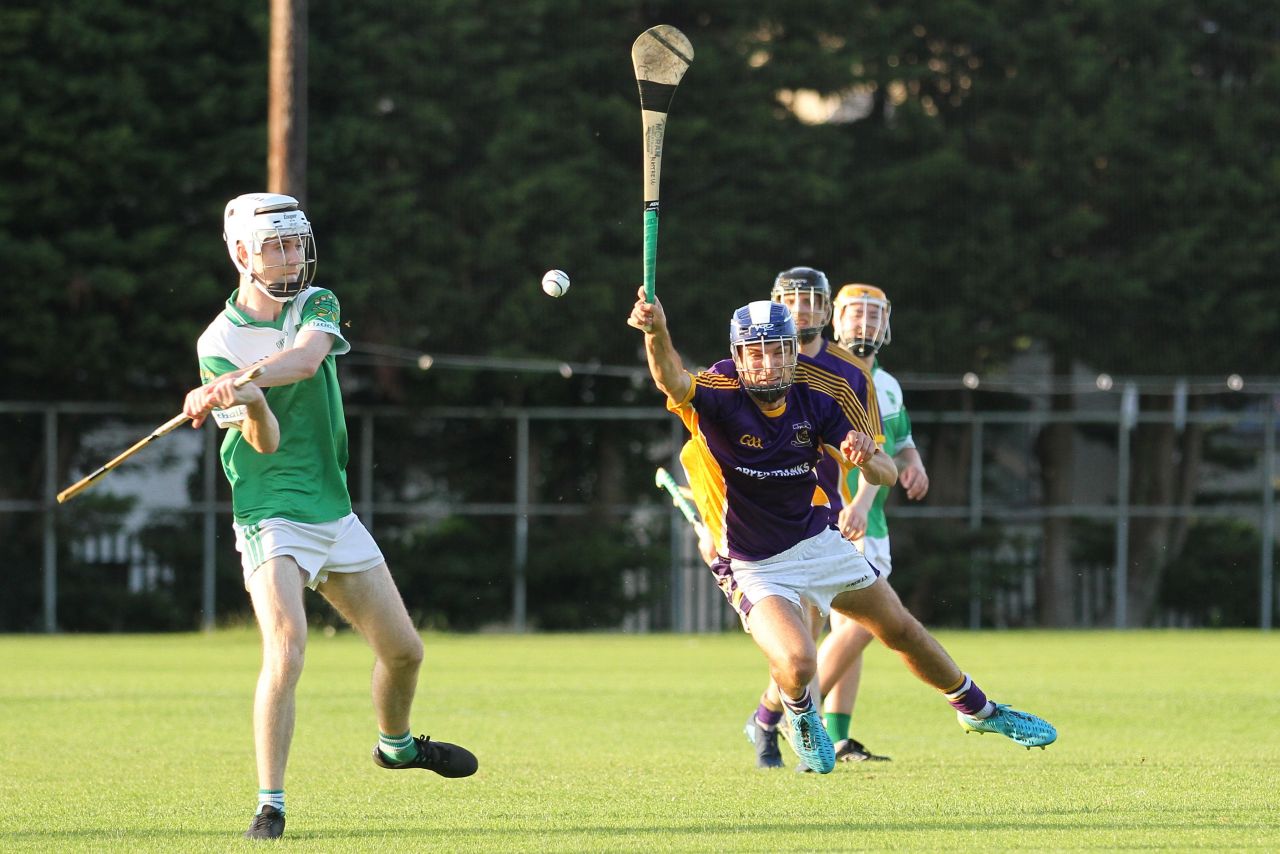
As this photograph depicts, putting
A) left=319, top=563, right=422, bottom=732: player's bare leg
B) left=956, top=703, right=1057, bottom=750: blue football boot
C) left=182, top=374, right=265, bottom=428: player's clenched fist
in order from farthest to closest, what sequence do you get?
left=956, top=703, right=1057, bottom=750: blue football boot < left=319, top=563, right=422, bottom=732: player's bare leg < left=182, top=374, right=265, bottom=428: player's clenched fist

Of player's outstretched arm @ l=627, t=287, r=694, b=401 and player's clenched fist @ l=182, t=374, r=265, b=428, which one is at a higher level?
player's outstretched arm @ l=627, t=287, r=694, b=401

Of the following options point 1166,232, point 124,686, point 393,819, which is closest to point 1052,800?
point 393,819

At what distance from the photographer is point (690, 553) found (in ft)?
90.6

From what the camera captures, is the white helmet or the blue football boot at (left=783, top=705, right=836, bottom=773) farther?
the blue football boot at (left=783, top=705, right=836, bottom=773)

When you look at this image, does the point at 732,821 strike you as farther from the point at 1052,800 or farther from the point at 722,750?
the point at 722,750

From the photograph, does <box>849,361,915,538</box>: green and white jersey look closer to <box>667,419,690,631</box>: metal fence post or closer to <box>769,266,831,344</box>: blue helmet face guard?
<box>769,266,831,344</box>: blue helmet face guard

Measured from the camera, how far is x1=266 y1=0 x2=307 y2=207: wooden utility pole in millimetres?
20984

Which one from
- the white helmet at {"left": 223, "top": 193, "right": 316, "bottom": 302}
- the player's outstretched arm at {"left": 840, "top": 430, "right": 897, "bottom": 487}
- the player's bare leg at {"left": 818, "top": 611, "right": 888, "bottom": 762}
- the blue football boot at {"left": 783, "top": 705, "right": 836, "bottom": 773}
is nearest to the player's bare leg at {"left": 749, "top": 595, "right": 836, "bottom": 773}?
the blue football boot at {"left": 783, "top": 705, "right": 836, "bottom": 773}

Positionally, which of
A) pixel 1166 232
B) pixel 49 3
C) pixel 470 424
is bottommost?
pixel 470 424

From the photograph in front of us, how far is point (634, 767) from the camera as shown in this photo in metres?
9.72

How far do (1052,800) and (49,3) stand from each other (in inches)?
799

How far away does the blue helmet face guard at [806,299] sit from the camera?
966 centimetres

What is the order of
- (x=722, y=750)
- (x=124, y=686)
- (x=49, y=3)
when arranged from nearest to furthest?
(x=722, y=750) → (x=124, y=686) → (x=49, y=3)

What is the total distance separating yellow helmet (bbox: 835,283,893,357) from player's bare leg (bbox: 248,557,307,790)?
3.70 metres
